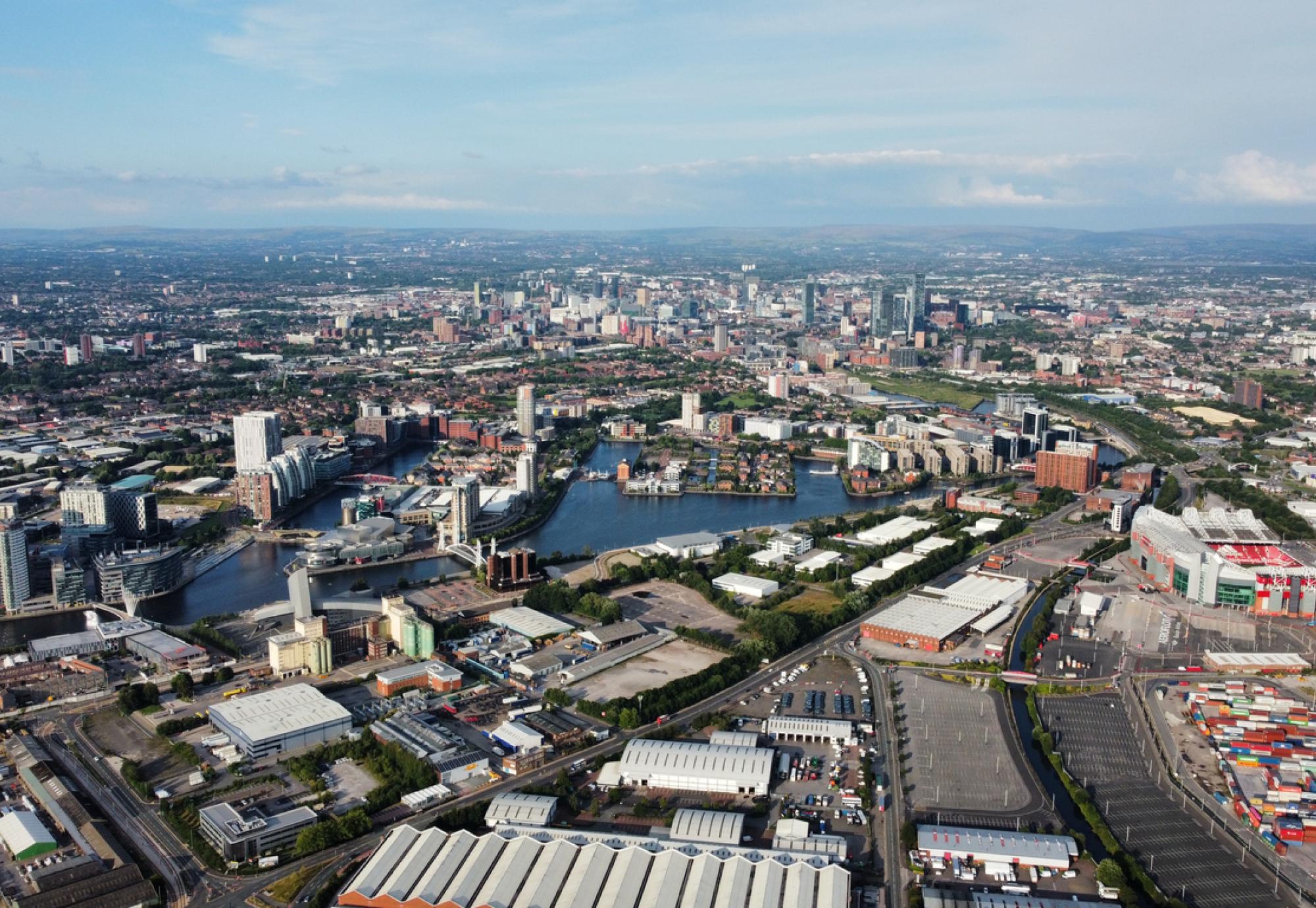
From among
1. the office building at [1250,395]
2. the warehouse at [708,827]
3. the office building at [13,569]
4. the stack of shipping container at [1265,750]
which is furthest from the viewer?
the office building at [1250,395]

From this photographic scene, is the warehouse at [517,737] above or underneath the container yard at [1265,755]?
above

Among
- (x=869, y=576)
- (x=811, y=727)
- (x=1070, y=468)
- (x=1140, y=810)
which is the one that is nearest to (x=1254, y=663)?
(x=1140, y=810)

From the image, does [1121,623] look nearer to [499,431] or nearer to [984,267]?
[499,431]

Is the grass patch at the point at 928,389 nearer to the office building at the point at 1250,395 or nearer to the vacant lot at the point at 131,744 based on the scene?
the office building at the point at 1250,395

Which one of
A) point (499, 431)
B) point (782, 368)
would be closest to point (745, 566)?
point (499, 431)

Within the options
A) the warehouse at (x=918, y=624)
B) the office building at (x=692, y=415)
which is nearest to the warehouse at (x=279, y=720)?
the warehouse at (x=918, y=624)

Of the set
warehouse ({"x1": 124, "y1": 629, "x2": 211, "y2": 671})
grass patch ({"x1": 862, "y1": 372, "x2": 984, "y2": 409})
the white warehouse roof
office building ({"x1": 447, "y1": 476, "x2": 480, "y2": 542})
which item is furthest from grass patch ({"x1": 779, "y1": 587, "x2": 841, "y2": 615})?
grass patch ({"x1": 862, "y1": 372, "x2": 984, "y2": 409})
